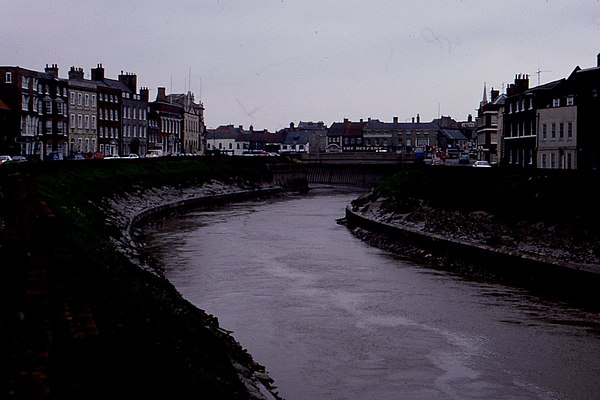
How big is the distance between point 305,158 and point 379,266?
9727 cm

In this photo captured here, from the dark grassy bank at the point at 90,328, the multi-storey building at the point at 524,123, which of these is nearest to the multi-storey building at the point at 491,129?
the multi-storey building at the point at 524,123

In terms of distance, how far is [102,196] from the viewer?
5825 cm

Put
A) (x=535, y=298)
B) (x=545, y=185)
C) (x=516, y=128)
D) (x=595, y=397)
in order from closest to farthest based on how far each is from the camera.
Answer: (x=595, y=397) → (x=535, y=298) → (x=545, y=185) → (x=516, y=128)

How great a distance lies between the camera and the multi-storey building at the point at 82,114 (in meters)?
114

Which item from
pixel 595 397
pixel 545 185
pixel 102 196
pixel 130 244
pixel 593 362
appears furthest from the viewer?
pixel 102 196

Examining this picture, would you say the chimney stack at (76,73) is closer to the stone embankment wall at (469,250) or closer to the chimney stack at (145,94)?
the chimney stack at (145,94)

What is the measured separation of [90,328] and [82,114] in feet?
350

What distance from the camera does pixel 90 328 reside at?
14195 mm

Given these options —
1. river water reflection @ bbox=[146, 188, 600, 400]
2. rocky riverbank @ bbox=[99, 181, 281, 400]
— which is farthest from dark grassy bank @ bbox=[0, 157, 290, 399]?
river water reflection @ bbox=[146, 188, 600, 400]

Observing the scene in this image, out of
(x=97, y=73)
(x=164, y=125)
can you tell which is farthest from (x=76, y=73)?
(x=164, y=125)

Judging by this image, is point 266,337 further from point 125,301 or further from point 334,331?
point 125,301

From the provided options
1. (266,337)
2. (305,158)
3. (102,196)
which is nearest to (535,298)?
(266,337)

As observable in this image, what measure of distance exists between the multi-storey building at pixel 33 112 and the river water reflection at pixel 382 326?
52.3 metres

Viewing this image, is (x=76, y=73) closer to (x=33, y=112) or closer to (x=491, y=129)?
(x=33, y=112)
